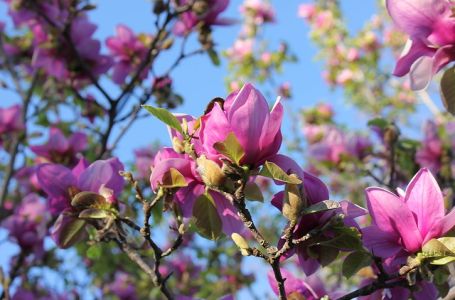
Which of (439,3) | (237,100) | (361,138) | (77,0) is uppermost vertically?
(77,0)

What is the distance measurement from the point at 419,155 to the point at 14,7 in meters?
2.14

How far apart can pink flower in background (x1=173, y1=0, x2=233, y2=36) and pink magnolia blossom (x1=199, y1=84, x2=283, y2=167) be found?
1.59 meters

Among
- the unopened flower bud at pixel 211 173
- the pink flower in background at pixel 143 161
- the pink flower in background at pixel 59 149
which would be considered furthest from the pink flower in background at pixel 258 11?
the unopened flower bud at pixel 211 173

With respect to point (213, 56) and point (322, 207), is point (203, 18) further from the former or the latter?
point (322, 207)

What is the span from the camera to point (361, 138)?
3.38m

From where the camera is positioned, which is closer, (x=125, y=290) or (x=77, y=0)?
(x=77, y=0)

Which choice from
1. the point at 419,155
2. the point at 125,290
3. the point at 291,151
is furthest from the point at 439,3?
the point at 291,151

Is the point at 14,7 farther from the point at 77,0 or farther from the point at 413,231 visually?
the point at 413,231

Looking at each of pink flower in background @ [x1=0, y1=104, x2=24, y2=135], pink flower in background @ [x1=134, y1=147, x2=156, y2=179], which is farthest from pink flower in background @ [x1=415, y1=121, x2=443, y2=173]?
pink flower in background @ [x1=0, y1=104, x2=24, y2=135]

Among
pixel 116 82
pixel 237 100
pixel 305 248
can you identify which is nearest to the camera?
pixel 237 100

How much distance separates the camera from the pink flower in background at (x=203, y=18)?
8.54 ft

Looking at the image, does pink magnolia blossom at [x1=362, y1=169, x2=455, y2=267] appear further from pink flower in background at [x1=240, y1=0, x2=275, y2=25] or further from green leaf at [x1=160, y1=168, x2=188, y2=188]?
pink flower in background at [x1=240, y1=0, x2=275, y2=25]

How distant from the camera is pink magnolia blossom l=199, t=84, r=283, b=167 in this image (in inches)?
41.9

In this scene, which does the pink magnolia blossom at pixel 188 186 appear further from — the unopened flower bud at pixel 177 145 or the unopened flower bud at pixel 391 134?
the unopened flower bud at pixel 391 134
